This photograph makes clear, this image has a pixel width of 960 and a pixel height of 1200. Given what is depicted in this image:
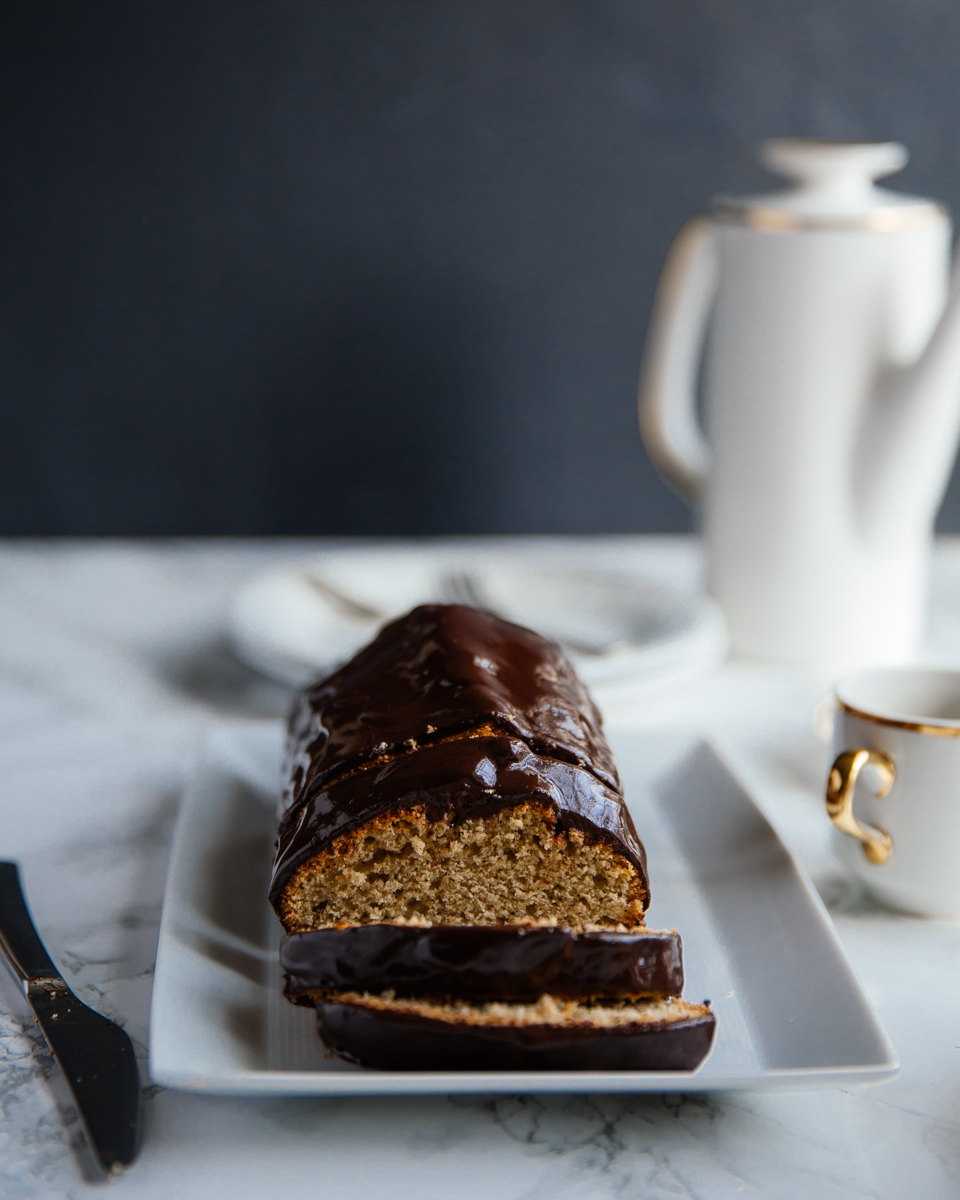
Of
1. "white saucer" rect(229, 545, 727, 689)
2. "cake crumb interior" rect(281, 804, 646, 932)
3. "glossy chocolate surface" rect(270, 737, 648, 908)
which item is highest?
"glossy chocolate surface" rect(270, 737, 648, 908)

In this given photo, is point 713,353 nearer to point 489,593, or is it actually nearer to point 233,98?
point 489,593

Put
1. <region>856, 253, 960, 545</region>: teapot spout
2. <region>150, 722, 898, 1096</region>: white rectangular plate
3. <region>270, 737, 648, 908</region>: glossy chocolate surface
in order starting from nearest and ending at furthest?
<region>150, 722, 898, 1096</region>: white rectangular plate
<region>270, 737, 648, 908</region>: glossy chocolate surface
<region>856, 253, 960, 545</region>: teapot spout

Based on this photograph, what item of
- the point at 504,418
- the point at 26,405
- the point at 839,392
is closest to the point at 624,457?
the point at 504,418

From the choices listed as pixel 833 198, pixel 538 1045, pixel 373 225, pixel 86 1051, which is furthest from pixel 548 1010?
pixel 373 225

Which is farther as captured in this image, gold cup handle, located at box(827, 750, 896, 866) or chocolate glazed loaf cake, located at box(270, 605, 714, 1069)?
gold cup handle, located at box(827, 750, 896, 866)

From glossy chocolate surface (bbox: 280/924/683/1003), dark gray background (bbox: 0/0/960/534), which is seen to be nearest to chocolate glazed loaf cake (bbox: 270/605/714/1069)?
glossy chocolate surface (bbox: 280/924/683/1003)

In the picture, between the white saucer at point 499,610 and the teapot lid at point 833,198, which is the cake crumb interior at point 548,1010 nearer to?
the white saucer at point 499,610

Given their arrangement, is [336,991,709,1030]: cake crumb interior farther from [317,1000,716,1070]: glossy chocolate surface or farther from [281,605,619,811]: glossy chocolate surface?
[281,605,619,811]: glossy chocolate surface

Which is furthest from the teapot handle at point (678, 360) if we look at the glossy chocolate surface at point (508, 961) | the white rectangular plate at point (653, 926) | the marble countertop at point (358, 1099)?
the glossy chocolate surface at point (508, 961)

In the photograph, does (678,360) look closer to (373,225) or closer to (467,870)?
(373,225)
